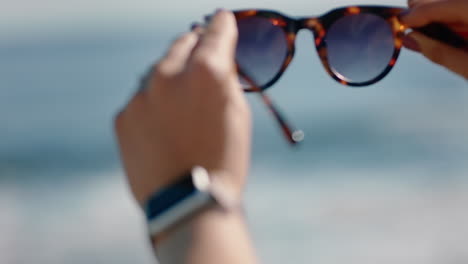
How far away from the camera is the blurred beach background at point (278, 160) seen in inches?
221

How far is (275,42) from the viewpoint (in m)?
2.07

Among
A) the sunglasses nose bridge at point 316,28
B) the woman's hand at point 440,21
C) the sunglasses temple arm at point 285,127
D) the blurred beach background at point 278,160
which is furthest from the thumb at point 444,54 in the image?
the blurred beach background at point 278,160

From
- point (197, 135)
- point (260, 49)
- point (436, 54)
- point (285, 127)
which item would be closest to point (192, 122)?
point (197, 135)

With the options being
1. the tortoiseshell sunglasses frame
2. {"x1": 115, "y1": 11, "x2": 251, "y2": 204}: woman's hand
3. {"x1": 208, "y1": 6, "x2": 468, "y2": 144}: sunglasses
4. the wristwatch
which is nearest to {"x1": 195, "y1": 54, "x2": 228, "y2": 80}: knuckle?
{"x1": 115, "y1": 11, "x2": 251, "y2": 204}: woman's hand

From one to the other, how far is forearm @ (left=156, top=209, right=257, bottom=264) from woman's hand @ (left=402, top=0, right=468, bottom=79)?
728 millimetres

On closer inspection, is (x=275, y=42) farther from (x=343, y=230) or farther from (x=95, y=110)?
(x=95, y=110)

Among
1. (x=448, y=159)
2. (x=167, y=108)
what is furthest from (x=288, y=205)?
(x=167, y=108)

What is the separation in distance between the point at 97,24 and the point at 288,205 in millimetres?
4336

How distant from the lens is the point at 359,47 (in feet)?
7.09

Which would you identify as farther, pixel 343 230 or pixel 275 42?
pixel 343 230

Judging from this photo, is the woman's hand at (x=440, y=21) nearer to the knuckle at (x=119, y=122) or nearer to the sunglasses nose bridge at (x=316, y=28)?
the sunglasses nose bridge at (x=316, y=28)

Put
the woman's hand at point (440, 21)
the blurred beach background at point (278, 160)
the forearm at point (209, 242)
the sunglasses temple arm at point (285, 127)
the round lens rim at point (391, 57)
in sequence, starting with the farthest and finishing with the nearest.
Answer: the blurred beach background at point (278, 160) < the round lens rim at point (391, 57) < the woman's hand at point (440, 21) < the sunglasses temple arm at point (285, 127) < the forearm at point (209, 242)

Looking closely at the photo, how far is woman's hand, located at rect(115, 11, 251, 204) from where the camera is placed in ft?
4.53

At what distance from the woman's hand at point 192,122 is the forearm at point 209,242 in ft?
0.17
